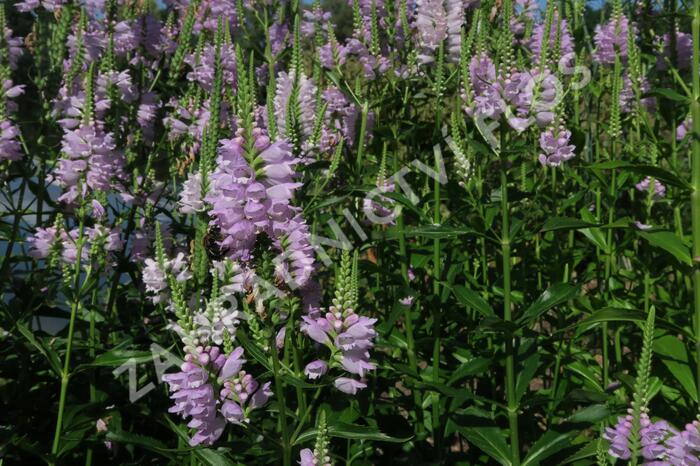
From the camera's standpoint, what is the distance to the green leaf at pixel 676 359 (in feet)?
9.15

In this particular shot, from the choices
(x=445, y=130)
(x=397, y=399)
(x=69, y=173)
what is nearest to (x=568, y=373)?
(x=397, y=399)

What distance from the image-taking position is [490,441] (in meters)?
2.55

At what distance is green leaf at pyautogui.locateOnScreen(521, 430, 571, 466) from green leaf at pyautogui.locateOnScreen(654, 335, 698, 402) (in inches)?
23.7

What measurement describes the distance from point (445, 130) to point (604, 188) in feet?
2.71

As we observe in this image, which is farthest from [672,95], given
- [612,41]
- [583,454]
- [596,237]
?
[612,41]

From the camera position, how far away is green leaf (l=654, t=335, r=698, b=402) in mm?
2789

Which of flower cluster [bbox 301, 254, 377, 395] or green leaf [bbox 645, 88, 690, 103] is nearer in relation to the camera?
flower cluster [bbox 301, 254, 377, 395]

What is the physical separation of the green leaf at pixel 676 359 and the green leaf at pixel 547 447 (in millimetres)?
602

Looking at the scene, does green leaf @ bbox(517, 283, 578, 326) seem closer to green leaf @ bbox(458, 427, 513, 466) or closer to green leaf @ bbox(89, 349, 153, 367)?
green leaf @ bbox(458, 427, 513, 466)

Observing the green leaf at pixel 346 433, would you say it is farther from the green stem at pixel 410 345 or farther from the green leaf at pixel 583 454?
→ the green stem at pixel 410 345

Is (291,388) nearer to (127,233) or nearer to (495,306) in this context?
(127,233)

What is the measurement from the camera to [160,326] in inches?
121

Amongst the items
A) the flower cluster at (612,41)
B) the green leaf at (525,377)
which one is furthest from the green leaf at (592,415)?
the flower cluster at (612,41)

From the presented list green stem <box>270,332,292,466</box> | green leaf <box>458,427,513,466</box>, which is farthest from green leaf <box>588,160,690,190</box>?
green stem <box>270,332,292,466</box>
